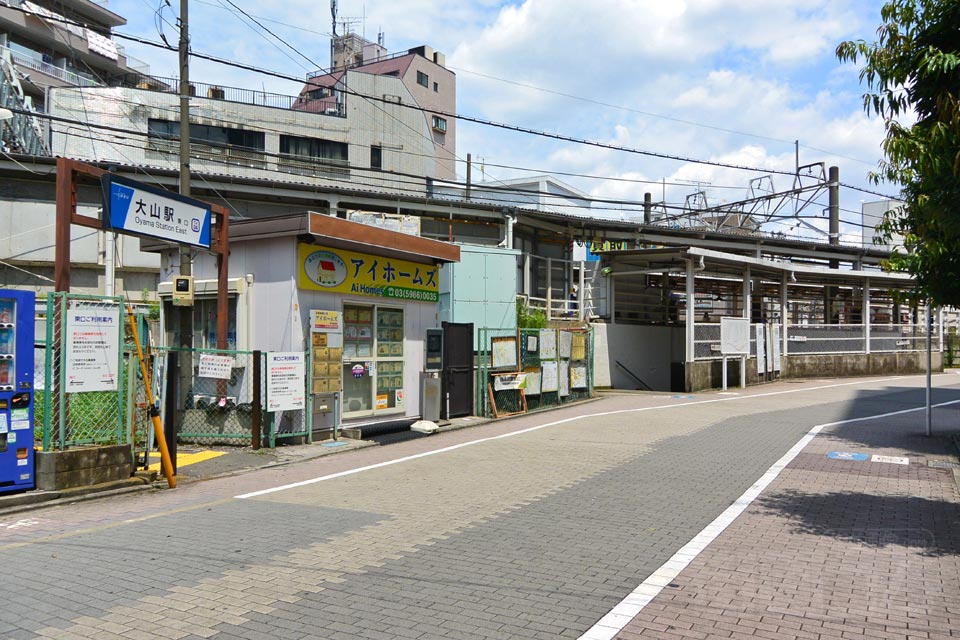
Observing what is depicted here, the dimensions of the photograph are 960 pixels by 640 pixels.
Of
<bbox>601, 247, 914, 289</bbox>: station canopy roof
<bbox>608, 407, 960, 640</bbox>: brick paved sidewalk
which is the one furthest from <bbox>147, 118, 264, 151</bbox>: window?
<bbox>608, 407, 960, 640</bbox>: brick paved sidewalk

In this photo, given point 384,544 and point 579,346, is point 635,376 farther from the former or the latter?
point 384,544

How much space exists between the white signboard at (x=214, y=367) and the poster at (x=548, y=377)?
875 cm

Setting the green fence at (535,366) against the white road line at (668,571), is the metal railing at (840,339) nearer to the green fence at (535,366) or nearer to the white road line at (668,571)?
the green fence at (535,366)

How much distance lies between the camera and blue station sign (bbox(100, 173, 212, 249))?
10.5 metres

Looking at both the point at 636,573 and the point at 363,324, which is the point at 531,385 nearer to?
the point at 363,324

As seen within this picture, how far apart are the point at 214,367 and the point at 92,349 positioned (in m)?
3.16

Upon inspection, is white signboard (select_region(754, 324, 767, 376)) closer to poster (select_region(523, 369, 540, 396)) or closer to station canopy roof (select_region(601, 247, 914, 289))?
station canopy roof (select_region(601, 247, 914, 289))

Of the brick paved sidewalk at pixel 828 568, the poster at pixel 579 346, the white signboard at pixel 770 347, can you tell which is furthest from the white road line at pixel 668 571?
the white signboard at pixel 770 347

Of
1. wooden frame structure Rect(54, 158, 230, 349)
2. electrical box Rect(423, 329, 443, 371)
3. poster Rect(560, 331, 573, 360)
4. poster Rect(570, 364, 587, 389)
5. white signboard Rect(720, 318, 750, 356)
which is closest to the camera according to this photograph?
wooden frame structure Rect(54, 158, 230, 349)

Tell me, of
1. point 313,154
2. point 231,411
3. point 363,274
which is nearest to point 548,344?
point 363,274

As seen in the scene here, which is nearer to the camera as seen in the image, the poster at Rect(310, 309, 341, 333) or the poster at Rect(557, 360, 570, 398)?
the poster at Rect(310, 309, 341, 333)

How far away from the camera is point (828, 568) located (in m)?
6.31

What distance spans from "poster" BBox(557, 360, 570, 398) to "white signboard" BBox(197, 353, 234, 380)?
9.64m

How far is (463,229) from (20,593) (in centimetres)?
2569
